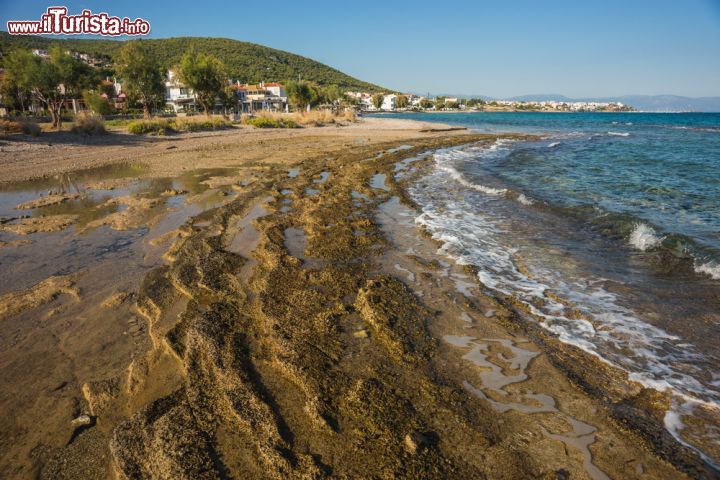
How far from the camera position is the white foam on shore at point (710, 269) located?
6613mm

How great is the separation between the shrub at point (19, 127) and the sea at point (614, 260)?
82.3ft

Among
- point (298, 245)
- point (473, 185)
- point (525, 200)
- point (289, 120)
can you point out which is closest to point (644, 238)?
point (525, 200)

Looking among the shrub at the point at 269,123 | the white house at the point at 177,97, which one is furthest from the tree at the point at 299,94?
the shrub at the point at 269,123

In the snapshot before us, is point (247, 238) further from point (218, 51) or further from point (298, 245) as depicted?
point (218, 51)

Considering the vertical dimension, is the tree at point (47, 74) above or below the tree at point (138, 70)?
below

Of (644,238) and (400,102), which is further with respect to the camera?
(400,102)

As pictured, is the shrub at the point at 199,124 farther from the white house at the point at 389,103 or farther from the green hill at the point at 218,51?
the white house at the point at 389,103

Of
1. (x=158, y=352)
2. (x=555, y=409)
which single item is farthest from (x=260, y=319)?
(x=555, y=409)

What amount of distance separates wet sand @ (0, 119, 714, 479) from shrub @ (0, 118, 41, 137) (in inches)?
824

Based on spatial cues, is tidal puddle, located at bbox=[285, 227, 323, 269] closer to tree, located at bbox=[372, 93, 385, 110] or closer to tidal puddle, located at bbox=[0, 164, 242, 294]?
tidal puddle, located at bbox=[0, 164, 242, 294]

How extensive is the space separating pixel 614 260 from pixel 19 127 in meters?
31.9

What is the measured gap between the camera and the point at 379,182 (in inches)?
567

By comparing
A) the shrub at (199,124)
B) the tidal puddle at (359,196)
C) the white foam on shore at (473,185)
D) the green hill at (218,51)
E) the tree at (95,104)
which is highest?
the green hill at (218,51)

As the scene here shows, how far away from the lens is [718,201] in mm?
12359
